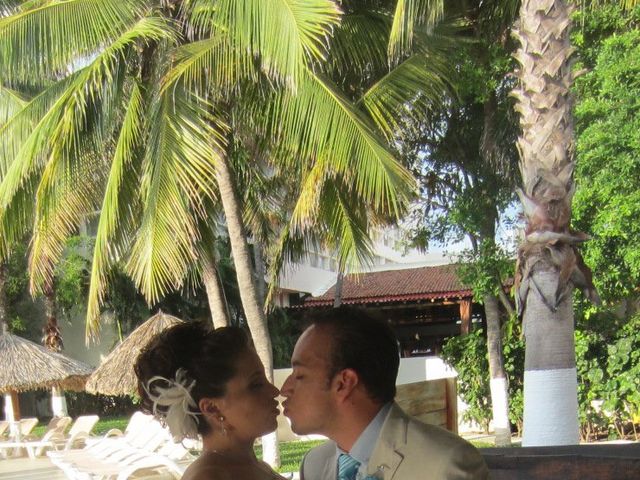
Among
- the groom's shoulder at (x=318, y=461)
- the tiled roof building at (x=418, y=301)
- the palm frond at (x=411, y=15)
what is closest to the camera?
the groom's shoulder at (x=318, y=461)

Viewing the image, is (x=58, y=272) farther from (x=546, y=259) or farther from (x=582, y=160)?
(x=546, y=259)

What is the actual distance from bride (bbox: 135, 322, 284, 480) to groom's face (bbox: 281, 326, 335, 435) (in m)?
0.27

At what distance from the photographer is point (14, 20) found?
11312 mm

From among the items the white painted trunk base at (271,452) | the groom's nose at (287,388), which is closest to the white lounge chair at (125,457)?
the white painted trunk base at (271,452)

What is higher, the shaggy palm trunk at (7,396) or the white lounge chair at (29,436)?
the shaggy palm trunk at (7,396)

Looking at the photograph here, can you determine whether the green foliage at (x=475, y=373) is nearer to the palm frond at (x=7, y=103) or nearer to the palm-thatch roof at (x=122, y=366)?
the palm-thatch roof at (x=122, y=366)

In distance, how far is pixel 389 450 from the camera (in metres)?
2.36

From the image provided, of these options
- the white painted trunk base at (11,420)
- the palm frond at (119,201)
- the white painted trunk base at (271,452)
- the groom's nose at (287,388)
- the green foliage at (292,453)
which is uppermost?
the palm frond at (119,201)

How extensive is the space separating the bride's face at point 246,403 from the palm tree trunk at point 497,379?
12.5 meters

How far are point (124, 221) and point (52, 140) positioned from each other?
159 centimetres

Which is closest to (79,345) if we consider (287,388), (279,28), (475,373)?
(475,373)

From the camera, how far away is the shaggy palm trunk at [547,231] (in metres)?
6.18

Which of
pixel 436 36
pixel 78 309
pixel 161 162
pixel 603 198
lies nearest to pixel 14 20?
pixel 161 162

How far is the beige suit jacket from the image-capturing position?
7.46 ft
